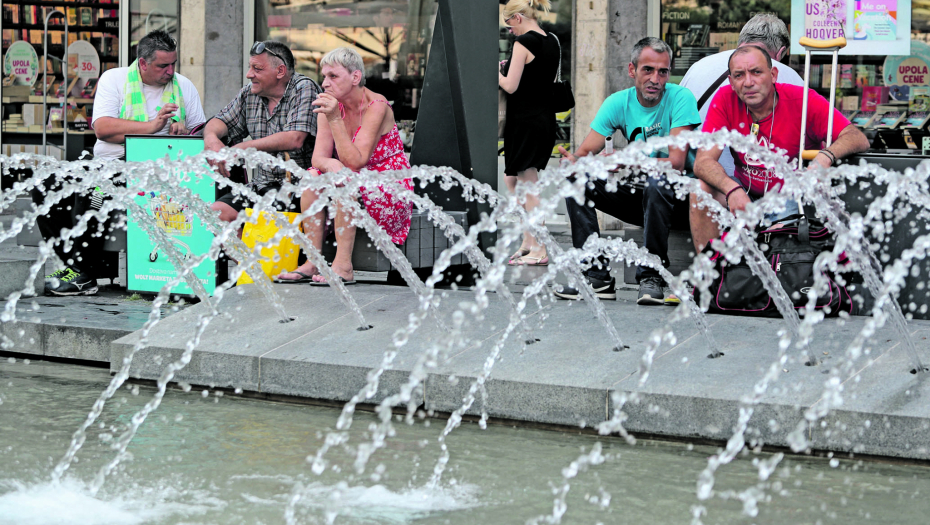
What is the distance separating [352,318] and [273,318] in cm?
40

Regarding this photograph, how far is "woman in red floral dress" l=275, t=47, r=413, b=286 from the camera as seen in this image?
251 inches

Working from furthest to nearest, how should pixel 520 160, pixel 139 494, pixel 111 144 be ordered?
pixel 520 160 < pixel 111 144 < pixel 139 494

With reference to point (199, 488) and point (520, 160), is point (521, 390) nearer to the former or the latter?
point (199, 488)

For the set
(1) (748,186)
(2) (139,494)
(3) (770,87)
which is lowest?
(2) (139,494)

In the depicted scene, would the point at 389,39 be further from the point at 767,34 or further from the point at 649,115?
the point at 767,34

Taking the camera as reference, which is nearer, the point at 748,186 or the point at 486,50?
the point at 748,186

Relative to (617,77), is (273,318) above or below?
below

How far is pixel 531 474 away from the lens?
380cm

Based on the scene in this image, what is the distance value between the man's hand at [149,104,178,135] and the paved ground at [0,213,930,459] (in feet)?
5.26

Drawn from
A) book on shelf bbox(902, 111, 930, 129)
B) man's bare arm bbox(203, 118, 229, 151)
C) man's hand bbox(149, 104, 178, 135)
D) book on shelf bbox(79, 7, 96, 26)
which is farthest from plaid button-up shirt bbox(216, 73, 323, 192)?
book on shelf bbox(79, 7, 96, 26)

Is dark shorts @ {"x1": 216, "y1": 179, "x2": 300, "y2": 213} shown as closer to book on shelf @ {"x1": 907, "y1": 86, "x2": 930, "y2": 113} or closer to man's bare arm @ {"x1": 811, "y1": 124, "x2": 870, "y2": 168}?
man's bare arm @ {"x1": 811, "y1": 124, "x2": 870, "y2": 168}

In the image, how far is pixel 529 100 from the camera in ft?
27.9

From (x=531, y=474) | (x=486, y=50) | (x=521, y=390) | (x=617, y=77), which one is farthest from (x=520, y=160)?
(x=531, y=474)

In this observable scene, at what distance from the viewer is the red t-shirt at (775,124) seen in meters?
5.61
